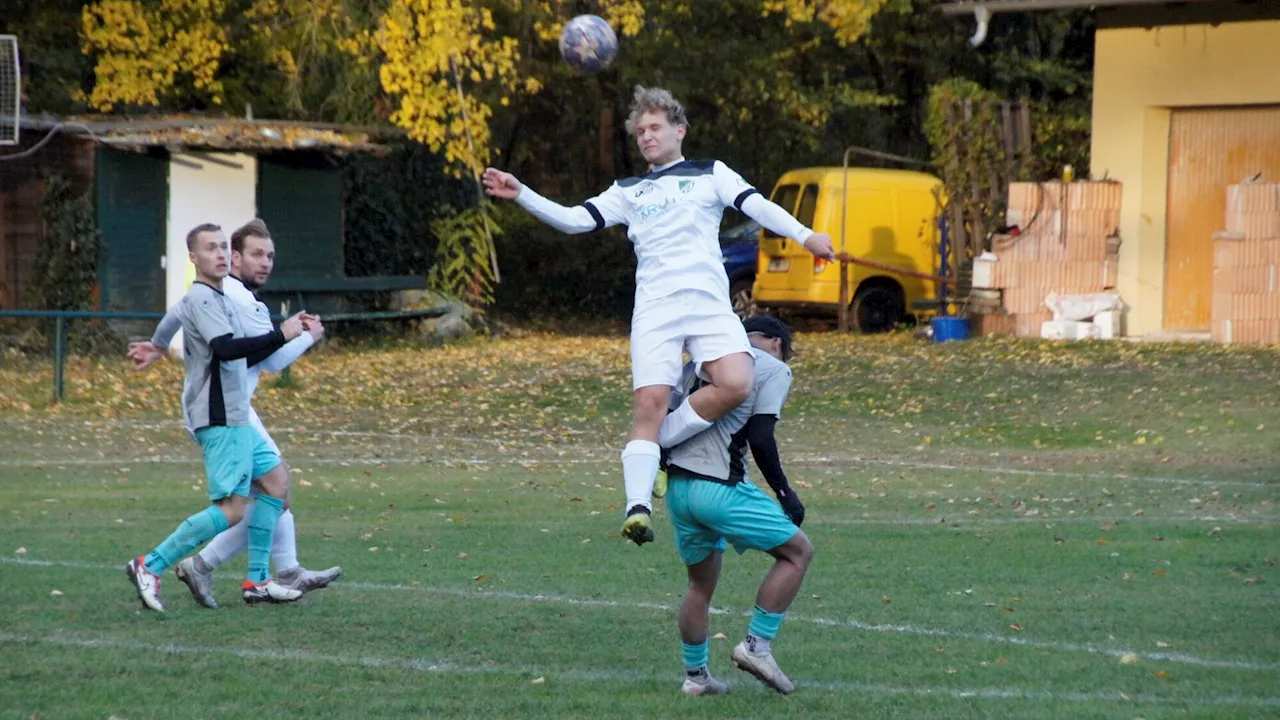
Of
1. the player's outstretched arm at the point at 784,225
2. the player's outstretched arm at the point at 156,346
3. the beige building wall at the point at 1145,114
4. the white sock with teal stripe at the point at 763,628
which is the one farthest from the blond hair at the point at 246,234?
the beige building wall at the point at 1145,114

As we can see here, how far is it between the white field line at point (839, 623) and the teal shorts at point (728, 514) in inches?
56.7

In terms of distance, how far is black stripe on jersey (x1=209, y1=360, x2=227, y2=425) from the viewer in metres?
7.51

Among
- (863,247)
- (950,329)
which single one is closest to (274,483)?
(950,329)

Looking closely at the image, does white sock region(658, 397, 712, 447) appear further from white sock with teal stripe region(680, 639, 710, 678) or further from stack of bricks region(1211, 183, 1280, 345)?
stack of bricks region(1211, 183, 1280, 345)

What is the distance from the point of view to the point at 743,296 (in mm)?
27750

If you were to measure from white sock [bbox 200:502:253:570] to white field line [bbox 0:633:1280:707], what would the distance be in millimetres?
835

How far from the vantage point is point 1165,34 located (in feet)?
69.6

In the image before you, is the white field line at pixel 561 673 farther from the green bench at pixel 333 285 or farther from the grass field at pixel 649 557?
the green bench at pixel 333 285

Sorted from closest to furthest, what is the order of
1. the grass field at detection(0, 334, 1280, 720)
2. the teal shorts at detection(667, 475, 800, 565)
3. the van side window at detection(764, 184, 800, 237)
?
the teal shorts at detection(667, 475, 800, 565) → the grass field at detection(0, 334, 1280, 720) → the van side window at detection(764, 184, 800, 237)

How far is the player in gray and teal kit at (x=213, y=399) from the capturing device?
744 cm

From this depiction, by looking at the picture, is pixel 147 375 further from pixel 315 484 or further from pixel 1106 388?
pixel 1106 388

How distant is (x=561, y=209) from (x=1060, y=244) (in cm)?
1536

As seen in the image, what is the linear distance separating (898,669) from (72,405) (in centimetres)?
1285

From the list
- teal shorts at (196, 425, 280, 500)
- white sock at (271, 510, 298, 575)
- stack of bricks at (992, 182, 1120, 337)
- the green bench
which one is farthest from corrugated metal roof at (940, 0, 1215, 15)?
teal shorts at (196, 425, 280, 500)
